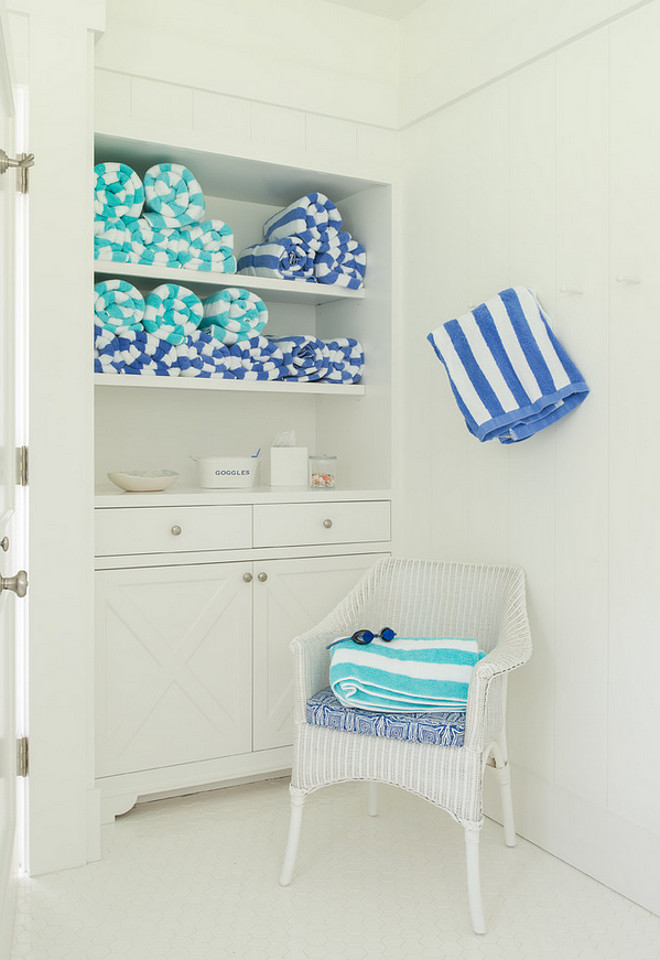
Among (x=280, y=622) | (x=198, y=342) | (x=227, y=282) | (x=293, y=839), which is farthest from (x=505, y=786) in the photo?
(x=227, y=282)

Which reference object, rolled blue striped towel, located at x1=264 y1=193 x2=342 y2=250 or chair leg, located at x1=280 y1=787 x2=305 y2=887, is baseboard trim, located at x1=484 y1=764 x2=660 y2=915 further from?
rolled blue striped towel, located at x1=264 y1=193 x2=342 y2=250

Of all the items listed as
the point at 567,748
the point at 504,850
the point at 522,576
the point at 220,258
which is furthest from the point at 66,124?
the point at 504,850

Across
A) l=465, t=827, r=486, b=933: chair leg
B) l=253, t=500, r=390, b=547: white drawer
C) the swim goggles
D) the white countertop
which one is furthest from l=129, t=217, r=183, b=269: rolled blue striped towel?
l=465, t=827, r=486, b=933: chair leg

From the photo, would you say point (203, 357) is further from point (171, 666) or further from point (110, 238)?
point (171, 666)

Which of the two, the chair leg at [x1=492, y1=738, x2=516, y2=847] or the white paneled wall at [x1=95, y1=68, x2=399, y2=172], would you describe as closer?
the chair leg at [x1=492, y1=738, x2=516, y2=847]

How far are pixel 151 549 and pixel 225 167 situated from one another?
124cm

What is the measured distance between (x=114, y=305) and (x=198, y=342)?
0.96 ft

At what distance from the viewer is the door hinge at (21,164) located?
1.71 meters

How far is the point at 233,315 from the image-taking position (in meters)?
2.84

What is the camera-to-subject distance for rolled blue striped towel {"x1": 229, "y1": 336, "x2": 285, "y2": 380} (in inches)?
113

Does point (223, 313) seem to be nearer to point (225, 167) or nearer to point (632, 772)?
point (225, 167)

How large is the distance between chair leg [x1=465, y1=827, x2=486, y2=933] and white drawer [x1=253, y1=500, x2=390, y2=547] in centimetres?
111

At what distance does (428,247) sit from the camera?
9.42ft

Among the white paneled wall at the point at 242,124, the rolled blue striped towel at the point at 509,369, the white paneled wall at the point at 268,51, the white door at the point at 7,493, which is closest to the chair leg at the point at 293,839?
the white door at the point at 7,493
